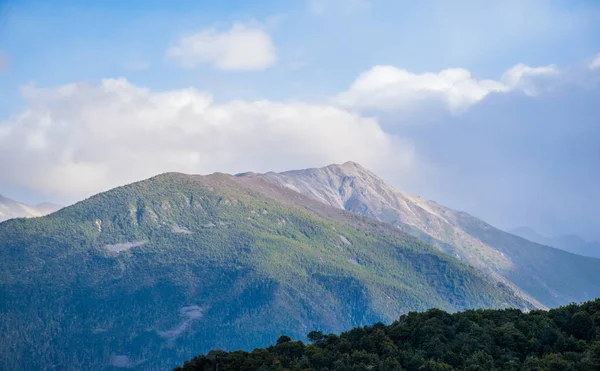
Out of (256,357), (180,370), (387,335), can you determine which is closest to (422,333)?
(387,335)

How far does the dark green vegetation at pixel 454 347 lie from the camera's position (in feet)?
387

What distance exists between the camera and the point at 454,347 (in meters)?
130

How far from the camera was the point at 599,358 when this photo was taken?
10969cm

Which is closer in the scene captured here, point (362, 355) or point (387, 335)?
point (362, 355)

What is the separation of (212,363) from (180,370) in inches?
235

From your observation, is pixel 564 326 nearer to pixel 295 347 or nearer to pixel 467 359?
pixel 467 359

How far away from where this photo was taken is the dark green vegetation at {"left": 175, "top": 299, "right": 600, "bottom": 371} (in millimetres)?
118062

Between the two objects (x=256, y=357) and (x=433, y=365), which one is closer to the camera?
(x=433, y=365)

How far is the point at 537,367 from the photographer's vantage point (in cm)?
10981

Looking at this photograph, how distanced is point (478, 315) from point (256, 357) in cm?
4121

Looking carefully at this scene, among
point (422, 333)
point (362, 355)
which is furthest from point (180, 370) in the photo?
Answer: point (422, 333)

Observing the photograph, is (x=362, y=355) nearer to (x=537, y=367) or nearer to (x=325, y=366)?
(x=325, y=366)

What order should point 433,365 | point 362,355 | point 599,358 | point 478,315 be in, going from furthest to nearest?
point 478,315, point 362,355, point 433,365, point 599,358

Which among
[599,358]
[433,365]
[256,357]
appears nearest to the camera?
[599,358]
